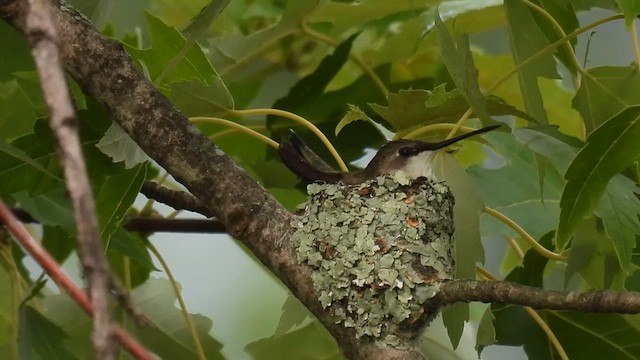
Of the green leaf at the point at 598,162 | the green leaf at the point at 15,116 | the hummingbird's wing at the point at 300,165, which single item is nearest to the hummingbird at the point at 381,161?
the hummingbird's wing at the point at 300,165

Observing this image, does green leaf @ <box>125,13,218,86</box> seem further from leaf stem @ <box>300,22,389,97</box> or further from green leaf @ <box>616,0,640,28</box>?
green leaf @ <box>616,0,640,28</box>

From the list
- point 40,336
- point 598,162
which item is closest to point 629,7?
point 598,162

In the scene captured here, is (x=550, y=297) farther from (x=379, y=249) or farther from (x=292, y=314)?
(x=292, y=314)

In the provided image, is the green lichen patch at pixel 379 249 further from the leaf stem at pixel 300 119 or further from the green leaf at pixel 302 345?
the green leaf at pixel 302 345

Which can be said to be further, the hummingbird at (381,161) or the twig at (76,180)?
the hummingbird at (381,161)

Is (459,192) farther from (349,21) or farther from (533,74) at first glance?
(349,21)

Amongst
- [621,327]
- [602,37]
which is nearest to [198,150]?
[621,327]

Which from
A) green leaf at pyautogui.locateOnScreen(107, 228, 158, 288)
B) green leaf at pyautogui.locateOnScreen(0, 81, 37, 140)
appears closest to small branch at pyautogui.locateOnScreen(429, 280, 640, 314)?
green leaf at pyautogui.locateOnScreen(107, 228, 158, 288)
